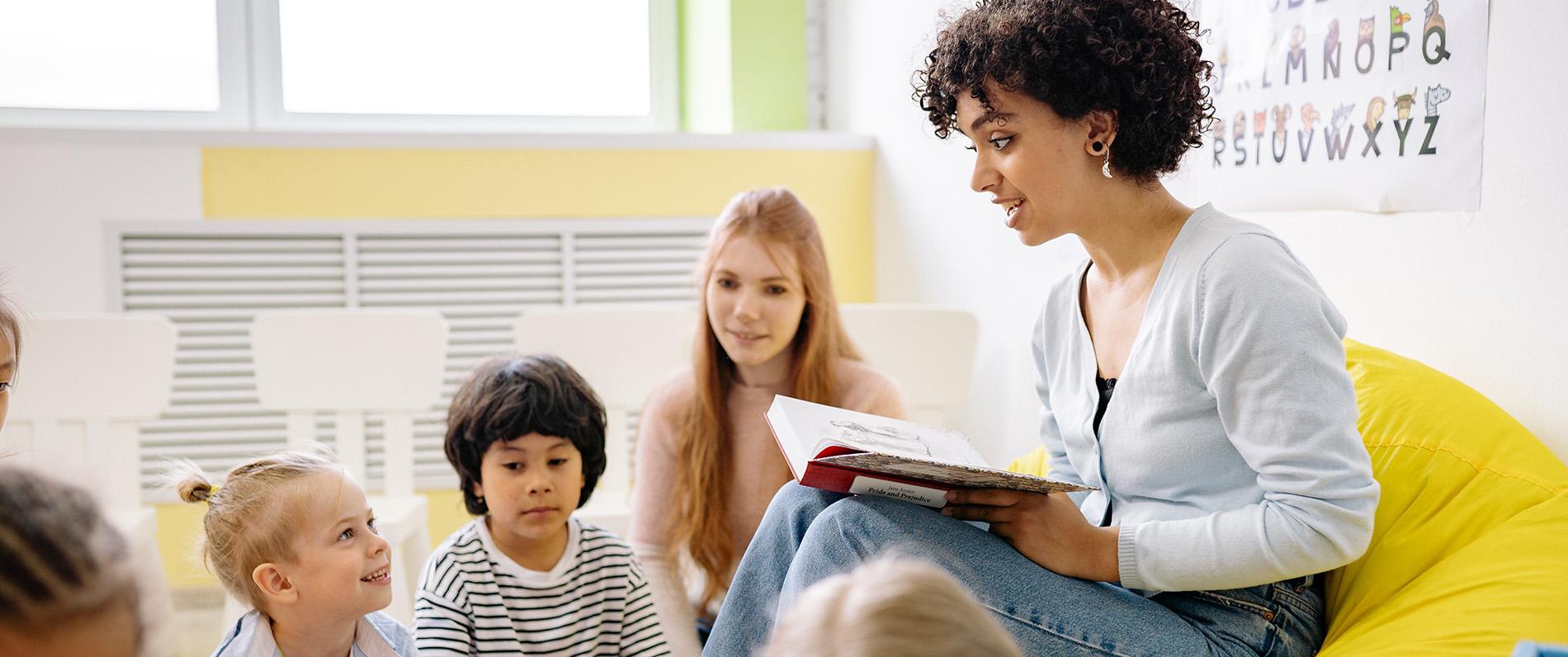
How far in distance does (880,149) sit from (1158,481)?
2181 mm

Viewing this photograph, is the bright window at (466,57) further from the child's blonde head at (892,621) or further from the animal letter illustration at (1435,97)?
the child's blonde head at (892,621)

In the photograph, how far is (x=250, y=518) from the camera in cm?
135

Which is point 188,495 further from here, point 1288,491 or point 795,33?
point 795,33

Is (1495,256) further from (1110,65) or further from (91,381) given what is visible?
(91,381)

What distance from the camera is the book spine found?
1143 millimetres

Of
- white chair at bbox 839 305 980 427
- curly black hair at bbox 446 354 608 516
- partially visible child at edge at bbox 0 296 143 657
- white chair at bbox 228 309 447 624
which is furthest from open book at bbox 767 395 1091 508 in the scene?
white chair at bbox 228 309 447 624

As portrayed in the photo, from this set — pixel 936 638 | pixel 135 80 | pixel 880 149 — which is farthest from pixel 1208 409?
pixel 135 80

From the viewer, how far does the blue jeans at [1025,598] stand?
3.56 feet

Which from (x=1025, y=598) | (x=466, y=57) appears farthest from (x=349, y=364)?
(x=1025, y=598)

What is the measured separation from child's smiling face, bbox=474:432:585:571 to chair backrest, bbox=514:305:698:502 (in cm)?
75

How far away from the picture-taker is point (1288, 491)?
107cm

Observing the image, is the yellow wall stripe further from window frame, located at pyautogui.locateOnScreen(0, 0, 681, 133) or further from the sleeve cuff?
the sleeve cuff

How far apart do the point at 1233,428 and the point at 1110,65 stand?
0.39 meters

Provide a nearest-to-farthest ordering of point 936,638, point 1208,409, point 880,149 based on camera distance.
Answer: point 936,638 → point 1208,409 → point 880,149
